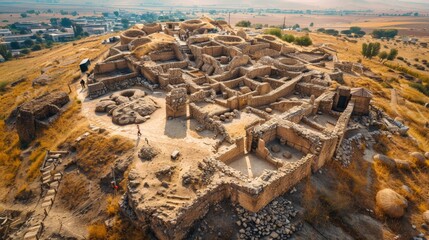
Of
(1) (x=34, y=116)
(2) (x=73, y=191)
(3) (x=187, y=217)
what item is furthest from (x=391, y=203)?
(1) (x=34, y=116)

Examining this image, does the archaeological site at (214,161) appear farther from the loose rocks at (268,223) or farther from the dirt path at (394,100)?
the dirt path at (394,100)

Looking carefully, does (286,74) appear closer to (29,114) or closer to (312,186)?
(312,186)

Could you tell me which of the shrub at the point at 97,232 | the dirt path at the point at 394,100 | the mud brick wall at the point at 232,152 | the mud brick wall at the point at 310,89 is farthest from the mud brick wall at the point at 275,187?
the dirt path at the point at 394,100

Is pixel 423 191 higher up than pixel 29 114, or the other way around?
pixel 29 114

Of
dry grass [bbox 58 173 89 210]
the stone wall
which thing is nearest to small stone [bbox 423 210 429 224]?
the stone wall

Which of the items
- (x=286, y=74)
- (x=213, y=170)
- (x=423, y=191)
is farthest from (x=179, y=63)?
(x=423, y=191)
